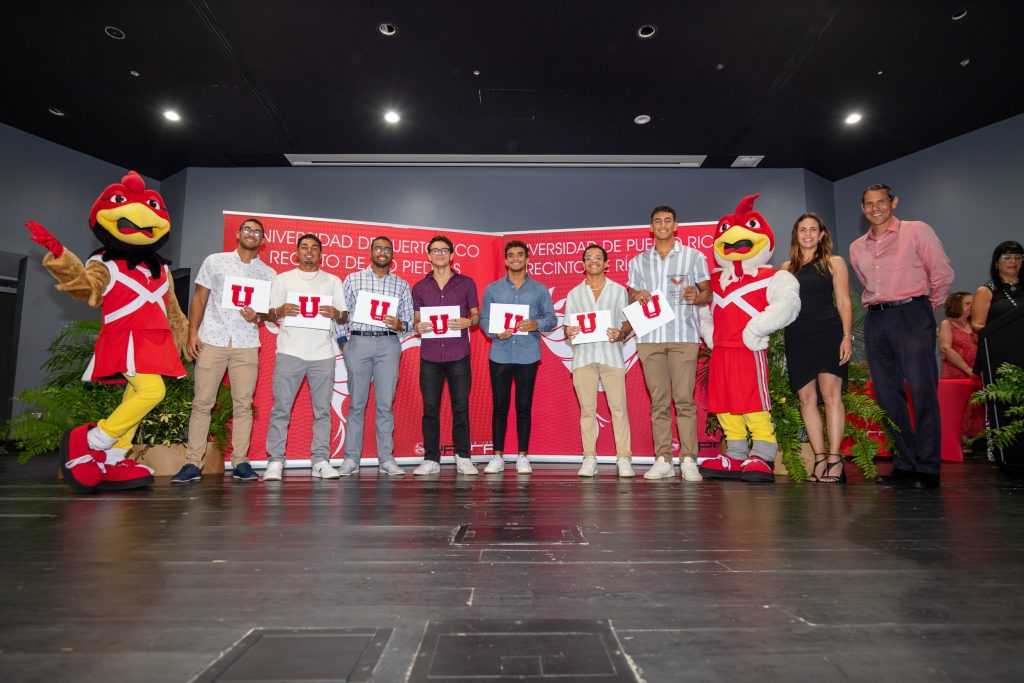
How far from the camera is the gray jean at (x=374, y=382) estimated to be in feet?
13.7

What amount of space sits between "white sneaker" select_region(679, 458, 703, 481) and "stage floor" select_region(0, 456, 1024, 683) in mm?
1026

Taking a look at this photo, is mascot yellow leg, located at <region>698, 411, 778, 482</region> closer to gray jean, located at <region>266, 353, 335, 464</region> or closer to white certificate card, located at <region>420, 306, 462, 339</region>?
white certificate card, located at <region>420, 306, 462, 339</region>

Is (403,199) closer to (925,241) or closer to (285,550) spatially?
(925,241)

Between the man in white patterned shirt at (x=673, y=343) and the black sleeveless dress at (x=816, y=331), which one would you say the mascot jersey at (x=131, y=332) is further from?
the black sleeveless dress at (x=816, y=331)

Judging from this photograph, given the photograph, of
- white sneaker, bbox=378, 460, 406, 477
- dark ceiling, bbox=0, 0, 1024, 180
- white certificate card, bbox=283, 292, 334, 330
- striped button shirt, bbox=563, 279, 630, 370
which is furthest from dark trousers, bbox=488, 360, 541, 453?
dark ceiling, bbox=0, 0, 1024, 180

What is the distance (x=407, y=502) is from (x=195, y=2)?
422 cm

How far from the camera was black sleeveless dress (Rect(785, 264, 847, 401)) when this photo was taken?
361cm

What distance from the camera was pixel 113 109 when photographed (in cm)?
616

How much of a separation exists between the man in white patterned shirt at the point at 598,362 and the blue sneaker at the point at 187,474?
250 centimetres

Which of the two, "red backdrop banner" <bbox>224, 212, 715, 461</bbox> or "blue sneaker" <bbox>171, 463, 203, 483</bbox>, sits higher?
"red backdrop banner" <bbox>224, 212, 715, 461</bbox>

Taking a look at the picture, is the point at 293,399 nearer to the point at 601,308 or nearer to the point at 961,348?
the point at 601,308

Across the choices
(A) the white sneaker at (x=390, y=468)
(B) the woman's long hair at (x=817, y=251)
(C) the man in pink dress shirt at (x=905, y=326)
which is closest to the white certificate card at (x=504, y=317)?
(A) the white sneaker at (x=390, y=468)

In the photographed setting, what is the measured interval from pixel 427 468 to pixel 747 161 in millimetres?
5645

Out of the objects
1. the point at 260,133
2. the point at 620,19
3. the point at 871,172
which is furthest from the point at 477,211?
the point at 871,172
